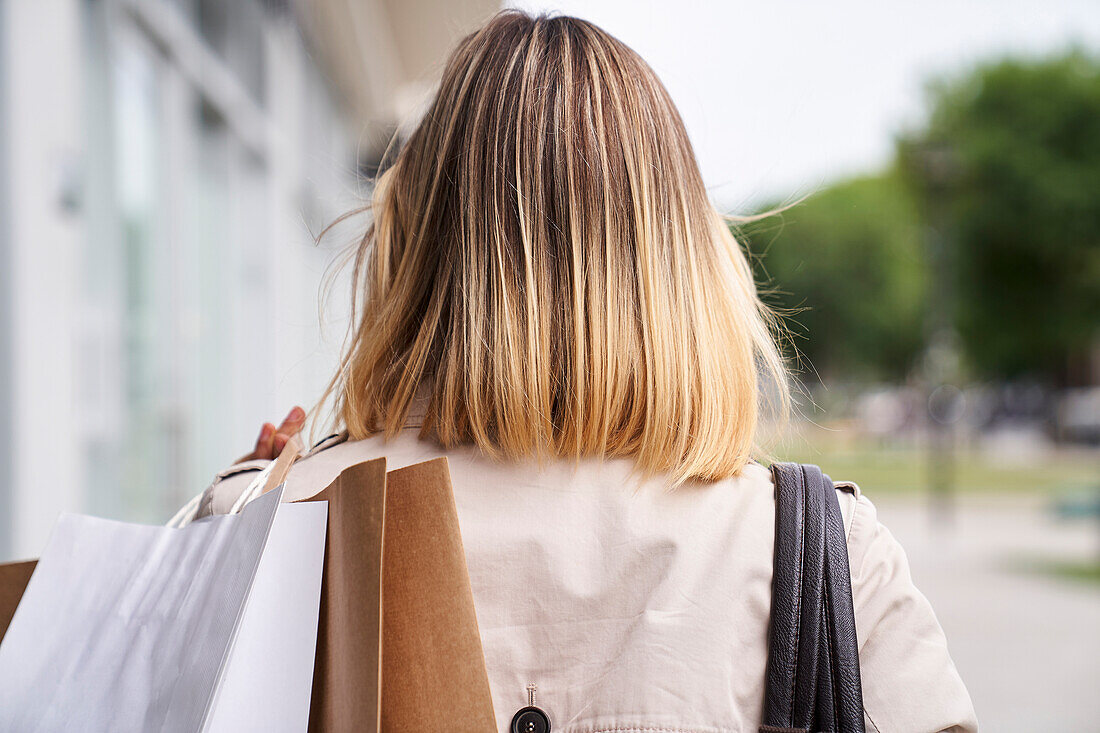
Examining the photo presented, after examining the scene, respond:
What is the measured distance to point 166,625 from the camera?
929 millimetres

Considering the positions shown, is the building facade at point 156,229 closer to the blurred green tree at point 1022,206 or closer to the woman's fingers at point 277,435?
the woman's fingers at point 277,435

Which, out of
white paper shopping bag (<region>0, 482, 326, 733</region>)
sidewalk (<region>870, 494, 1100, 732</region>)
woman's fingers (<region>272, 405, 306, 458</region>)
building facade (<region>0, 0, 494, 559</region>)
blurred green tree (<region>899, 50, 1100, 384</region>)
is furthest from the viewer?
blurred green tree (<region>899, 50, 1100, 384</region>)

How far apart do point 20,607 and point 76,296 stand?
186 centimetres

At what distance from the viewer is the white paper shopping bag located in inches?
33.9

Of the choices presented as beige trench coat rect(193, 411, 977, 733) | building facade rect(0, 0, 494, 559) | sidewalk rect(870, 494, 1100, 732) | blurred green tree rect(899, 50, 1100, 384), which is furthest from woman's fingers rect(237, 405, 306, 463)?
blurred green tree rect(899, 50, 1100, 384)

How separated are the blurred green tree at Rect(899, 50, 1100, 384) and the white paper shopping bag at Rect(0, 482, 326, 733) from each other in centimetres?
2545

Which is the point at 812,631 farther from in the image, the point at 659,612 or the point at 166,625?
the point at 166,625

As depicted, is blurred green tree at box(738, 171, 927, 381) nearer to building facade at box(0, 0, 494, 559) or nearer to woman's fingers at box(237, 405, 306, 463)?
building facade at box(0, 0, 494, 559)

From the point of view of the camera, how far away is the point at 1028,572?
33.8 feet

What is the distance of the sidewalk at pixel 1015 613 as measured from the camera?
5.68 m

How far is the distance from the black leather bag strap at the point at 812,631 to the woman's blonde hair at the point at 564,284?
0.11 meters

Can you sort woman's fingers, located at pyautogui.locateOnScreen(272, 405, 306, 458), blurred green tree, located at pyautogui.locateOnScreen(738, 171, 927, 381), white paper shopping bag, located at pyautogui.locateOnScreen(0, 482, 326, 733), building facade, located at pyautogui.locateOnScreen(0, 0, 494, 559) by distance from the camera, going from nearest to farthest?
white paper shopping bag, located at pyautogui.locateOnScreen(0, 482, 326, 733) < woman's fingers, located at pyautogui.locateOnScreen(272, 405, 306, 458) < building facade, located at pyautogui.locateOnScreen(0, 0, 494, 559) < blurred green tree, located at pyautogui.locateOnScreen(738, 171, 927, 381)

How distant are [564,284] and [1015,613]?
853cm

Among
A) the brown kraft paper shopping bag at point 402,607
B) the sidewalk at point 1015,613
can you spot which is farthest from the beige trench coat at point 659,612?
the sidewalk at point 1015,613
